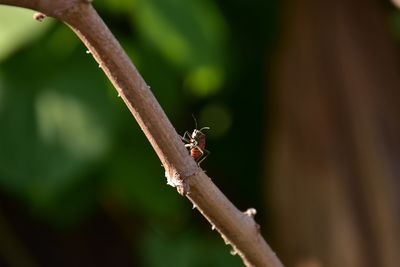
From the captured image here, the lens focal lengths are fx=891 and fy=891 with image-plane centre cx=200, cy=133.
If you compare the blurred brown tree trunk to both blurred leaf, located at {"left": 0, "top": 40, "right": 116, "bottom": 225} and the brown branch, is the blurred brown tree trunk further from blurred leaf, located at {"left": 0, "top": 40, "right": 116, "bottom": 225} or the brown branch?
the brown branch

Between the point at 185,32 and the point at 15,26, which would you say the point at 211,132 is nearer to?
the point at 185,32

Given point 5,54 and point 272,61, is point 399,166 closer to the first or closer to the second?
point 272,61

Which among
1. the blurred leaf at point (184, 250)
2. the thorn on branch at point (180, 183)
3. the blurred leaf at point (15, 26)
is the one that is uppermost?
the blurred leaf at point (15, 26)

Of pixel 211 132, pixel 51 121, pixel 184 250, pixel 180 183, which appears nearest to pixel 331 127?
pixel 211 132

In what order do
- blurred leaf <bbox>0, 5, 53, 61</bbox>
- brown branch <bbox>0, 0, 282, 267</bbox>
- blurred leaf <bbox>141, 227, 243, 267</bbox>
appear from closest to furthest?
brown branch <bbox>0, 0, 282, 267</bbox> < blurred leaf <bbox>0, 5, 53, 61</bbox> < blurred leaf <bbox>141, 227, 243, 267</bbox>

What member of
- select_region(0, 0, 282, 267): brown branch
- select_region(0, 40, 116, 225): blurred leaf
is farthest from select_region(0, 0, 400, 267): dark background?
select_region(0, 0, 282, 267): brown branch

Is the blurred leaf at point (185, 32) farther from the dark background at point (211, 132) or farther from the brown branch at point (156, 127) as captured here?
the brown branch at point (156, 127)

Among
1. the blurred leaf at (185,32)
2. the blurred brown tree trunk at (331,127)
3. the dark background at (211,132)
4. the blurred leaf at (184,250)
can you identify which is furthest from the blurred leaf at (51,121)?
the blurred brown tree trunk at (331,127)
